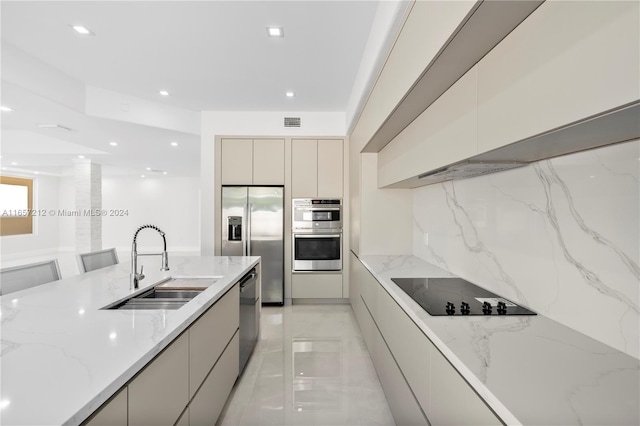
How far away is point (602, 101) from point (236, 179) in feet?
14.1

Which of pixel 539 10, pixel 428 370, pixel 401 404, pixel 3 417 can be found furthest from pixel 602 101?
pixel 401 404

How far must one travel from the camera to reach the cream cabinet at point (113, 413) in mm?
799

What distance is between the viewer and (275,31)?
2646 mm

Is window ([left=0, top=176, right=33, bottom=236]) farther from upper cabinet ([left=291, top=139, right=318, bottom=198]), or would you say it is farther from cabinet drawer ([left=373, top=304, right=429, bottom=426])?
cabinet drawer ([left=373, top=304, right=429, bottom=426])

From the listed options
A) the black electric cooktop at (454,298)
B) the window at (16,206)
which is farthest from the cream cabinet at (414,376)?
the window at (16,206)

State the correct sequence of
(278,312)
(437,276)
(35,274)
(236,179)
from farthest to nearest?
(236,179) < (278,312) < (437,276) < (35,274)

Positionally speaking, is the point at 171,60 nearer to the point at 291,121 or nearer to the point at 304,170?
the point at 291,121

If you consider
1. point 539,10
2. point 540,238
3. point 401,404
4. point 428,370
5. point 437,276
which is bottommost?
point 401,404

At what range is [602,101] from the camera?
73 centimetres

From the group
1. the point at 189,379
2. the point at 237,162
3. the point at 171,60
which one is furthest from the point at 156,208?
the point at 189,379

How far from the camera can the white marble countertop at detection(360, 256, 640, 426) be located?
75 centimetres

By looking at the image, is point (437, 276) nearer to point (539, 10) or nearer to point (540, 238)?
point (540, 238)

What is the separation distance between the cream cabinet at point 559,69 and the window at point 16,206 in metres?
12.3

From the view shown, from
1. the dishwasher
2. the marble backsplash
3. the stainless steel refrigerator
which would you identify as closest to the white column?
the stainless steel refrigerator
